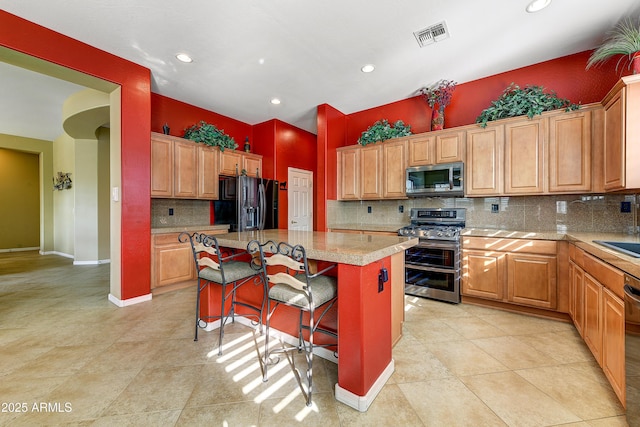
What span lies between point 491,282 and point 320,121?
344cm

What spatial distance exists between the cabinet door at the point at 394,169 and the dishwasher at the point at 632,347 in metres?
2.70

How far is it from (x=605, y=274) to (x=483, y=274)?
1406 mm

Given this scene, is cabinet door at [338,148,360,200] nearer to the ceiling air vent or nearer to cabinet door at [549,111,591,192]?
the ceiling air vent

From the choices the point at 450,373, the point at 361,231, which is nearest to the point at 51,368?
the point at 450,373

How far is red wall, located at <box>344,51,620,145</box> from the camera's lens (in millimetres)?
2928

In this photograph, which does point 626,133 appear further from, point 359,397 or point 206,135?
point 206,135

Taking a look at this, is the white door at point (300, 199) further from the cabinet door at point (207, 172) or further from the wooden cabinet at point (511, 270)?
the wooden cabinet at point (511, 270)

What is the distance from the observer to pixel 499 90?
136 inches

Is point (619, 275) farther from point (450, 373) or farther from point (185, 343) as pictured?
point (185, 343)

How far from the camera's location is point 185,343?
222cm

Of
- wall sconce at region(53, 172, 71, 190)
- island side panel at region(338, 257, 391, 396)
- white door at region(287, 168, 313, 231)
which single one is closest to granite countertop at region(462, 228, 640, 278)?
island side panel at region(338, 257, 391, 396)

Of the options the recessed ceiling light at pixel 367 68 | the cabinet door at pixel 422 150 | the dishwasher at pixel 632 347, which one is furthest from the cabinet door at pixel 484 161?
the dishwasher at pixel 632 347

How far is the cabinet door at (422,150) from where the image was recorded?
362 cm

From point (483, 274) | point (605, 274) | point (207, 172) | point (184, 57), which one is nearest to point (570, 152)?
point (483, 274)
